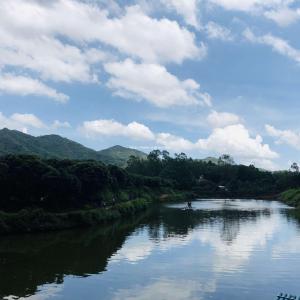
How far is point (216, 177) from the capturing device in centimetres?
16500

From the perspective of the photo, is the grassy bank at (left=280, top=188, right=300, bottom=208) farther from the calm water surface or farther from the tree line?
the calm water surface

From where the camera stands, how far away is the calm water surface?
83.1ft

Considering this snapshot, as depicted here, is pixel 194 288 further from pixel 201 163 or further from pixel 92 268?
pixel 201 163

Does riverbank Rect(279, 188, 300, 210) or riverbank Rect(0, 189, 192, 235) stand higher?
riverbank Rect(279, 188, 300, 210)

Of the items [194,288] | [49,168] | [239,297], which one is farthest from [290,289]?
[49,168]

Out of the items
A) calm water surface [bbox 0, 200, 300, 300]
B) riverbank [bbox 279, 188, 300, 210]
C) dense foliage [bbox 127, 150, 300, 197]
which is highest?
dense foliage [bbox 127, 150, 300, 197]

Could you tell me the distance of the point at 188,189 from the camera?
147 metres

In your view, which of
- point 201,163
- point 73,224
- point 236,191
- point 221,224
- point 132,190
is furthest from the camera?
point 201,163

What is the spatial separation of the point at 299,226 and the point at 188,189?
3586 inches

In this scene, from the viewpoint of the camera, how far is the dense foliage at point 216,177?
463 ft

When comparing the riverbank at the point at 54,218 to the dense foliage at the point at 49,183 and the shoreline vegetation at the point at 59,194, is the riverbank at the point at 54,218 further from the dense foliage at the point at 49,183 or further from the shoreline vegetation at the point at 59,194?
the dense foliage at the point at 49,183

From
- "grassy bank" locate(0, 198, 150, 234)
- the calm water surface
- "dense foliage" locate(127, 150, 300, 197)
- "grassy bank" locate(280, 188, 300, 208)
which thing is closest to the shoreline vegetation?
"grassy bank" locate(0, 198, 150, 234)

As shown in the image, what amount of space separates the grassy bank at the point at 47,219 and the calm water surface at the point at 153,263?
1.70 metres

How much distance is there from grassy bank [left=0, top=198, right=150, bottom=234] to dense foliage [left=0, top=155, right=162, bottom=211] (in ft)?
9.48
